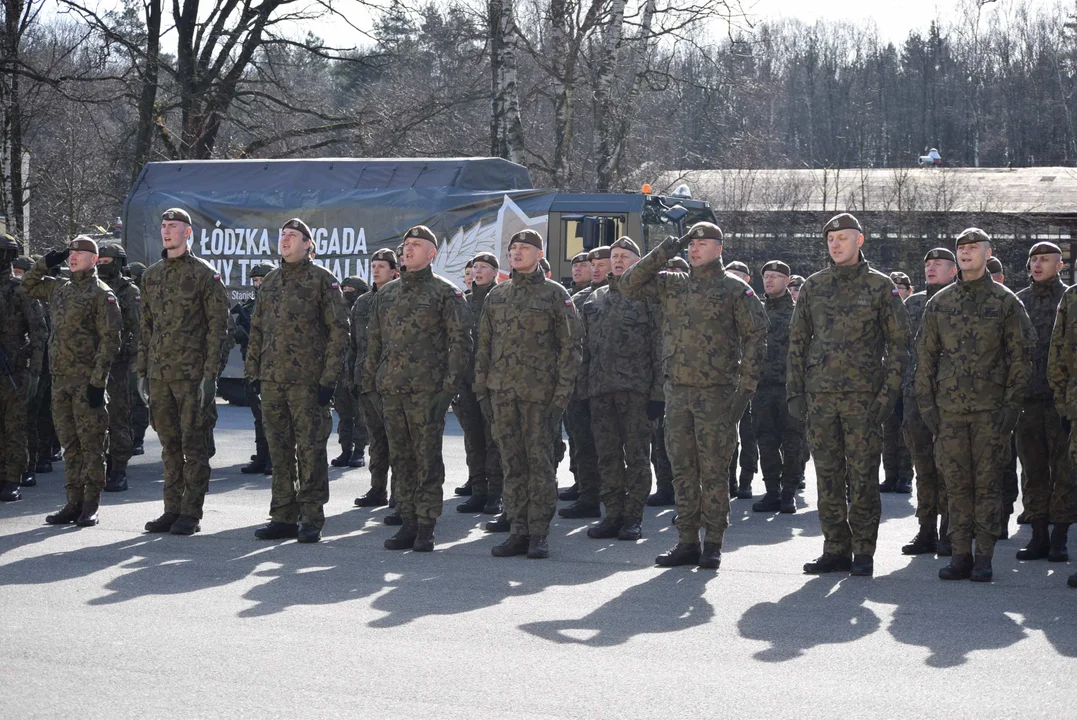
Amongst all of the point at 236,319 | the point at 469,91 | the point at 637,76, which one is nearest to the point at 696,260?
the point at 236,319

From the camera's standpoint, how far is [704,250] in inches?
304

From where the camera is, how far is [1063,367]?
740 cm

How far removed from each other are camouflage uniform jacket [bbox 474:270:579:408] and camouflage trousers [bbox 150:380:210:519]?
2000 millimetres

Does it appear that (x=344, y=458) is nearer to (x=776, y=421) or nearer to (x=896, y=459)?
(x=776, y=421)

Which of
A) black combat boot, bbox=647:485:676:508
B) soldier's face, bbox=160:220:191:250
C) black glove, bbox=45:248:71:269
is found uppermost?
soldier's face, bbox=160:220:191:250

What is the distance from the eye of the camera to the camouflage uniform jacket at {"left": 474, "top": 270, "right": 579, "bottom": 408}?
26.3 feet

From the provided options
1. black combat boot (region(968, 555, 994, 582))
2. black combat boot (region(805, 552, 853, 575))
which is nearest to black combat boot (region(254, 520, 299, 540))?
black combat boot (region(805, 552, 853, 575))

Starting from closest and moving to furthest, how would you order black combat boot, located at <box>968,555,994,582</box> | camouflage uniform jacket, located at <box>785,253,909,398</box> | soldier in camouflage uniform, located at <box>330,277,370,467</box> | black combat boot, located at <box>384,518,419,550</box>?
1. black combat boot, located at <box>968,555,994,582</box>
2. camouflage uniform jacket, located at <box>785,253,909,398</box>
3. black combat boot, located at <box>384,518,419,550</box>
4. soldier in camouflage uniform, located at <box>330,277,370,467</box>

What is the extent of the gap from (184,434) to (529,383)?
2383 millimetres

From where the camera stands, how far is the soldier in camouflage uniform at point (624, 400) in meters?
8.73

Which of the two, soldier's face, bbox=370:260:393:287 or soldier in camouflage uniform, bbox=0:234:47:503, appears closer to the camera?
soldier in camouflage uniform, bbox=0:234:47:503

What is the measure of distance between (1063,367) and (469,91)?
842 inches

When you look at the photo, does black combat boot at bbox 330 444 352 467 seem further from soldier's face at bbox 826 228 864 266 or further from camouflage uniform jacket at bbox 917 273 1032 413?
camouflage uniform jacket at bbox 917 273 1032 413

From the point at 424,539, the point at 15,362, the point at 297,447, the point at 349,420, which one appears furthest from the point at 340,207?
the point at 424,539
